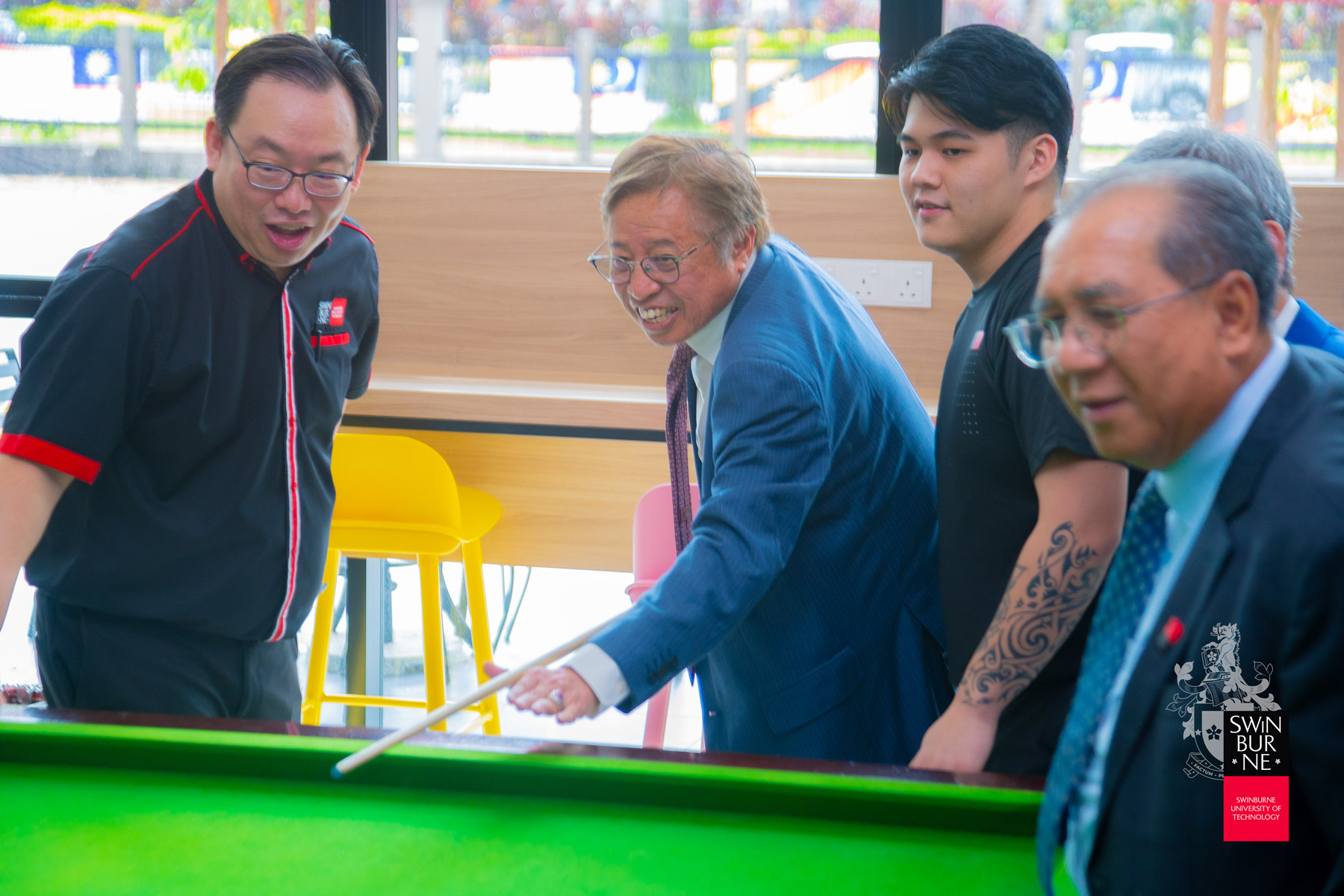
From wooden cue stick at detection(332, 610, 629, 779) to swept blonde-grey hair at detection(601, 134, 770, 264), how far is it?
60cm

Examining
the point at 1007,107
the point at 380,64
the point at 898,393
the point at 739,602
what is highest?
the point at 380,64

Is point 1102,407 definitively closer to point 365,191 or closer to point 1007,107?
point 1007,107

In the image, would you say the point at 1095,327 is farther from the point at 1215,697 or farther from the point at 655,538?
the point at 655,538

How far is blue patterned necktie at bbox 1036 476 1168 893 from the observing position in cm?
98

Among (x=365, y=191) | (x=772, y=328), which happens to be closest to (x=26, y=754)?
(x=772, y=328)

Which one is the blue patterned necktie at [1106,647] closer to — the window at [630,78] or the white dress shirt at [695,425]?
the white dress shirt at [695,425]

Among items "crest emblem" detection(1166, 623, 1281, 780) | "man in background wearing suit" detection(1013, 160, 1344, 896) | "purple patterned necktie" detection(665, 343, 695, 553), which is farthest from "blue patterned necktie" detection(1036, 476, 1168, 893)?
"purple patterned necktie" detection(665, 343, 695, 553)

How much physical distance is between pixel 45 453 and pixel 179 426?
0.71ft

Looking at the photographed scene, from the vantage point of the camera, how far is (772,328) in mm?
1514

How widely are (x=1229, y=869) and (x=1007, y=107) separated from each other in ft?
3.30

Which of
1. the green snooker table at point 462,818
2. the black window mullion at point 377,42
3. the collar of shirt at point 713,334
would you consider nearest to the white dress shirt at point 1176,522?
the green snooker table at point 462,818

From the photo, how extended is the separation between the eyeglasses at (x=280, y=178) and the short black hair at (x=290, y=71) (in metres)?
0.06

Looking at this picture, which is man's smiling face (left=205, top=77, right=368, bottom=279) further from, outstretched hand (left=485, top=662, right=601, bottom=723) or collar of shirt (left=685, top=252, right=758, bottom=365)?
outstretched hand (left=485, top=662, right=601, bottom=723)

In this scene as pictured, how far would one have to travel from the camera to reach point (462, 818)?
1144 mm
